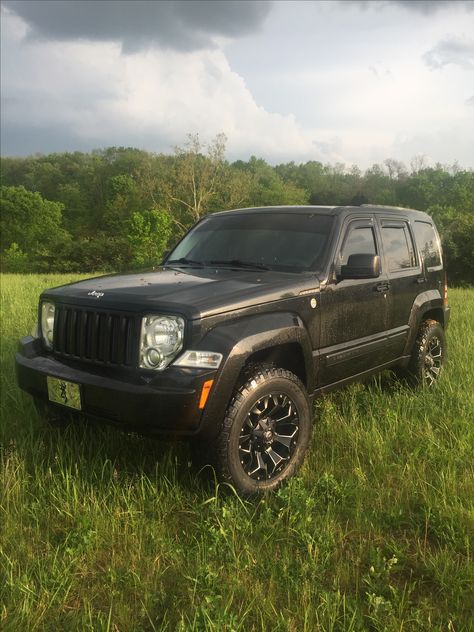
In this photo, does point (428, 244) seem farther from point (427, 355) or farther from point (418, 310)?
point (427, 355)

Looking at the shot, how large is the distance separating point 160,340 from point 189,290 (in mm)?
392

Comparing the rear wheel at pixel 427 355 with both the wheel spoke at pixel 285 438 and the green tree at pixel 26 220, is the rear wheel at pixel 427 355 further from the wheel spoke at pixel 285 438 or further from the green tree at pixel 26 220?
the green tree at pixel 26 220

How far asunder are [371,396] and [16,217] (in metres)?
61.1

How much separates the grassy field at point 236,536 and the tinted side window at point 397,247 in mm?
1468

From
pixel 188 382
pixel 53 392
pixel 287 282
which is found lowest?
pixel 53 392

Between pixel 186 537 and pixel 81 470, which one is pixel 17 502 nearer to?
pixel 81 470

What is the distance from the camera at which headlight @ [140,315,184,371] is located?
9.17ft

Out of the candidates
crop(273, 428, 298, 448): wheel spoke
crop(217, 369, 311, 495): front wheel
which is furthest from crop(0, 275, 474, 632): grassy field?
crop(273, 428, 298, 448): wheel spoke

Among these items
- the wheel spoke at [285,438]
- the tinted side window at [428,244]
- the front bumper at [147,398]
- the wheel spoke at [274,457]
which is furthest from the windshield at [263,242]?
the tinted side window at [428,244]

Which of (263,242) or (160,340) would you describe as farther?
(263,242)

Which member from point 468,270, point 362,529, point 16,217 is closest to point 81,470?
point 362,529

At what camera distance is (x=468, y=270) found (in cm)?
3294

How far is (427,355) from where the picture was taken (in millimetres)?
5160

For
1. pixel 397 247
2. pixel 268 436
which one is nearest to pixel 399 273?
pixel 397 247
